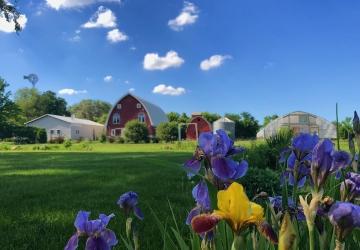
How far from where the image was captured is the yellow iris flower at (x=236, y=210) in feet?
2.84

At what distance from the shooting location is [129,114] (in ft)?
170

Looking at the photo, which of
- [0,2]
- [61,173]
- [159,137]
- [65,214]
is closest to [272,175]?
[65,214]

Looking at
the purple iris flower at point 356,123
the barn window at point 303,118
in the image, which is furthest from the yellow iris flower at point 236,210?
the barn window at point 303,118

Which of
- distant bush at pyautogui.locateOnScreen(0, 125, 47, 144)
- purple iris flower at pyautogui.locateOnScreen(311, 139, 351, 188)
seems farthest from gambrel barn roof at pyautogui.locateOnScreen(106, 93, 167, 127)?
purple iris flower at pyautogui.locateOnScreen(311, 139, 351, 188)

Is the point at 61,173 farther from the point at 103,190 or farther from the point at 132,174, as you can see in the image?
the point at 103,190

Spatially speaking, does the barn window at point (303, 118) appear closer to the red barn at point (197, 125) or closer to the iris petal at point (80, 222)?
the red barn at point (197, 125)

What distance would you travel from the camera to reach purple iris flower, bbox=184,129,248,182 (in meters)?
1.20

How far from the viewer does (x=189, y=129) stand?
2057 inches

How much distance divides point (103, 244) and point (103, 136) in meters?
49.8

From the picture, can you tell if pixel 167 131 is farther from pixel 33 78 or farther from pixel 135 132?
pixel 33 78

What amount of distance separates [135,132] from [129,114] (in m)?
8.61

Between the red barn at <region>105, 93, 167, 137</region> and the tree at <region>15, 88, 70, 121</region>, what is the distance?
3810cm

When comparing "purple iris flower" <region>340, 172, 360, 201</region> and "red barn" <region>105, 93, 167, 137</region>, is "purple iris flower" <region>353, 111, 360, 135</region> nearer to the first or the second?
"purple iris flower" <region>340, 172, 360, 201</region>

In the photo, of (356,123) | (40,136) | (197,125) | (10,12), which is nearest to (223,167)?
(356,123)
